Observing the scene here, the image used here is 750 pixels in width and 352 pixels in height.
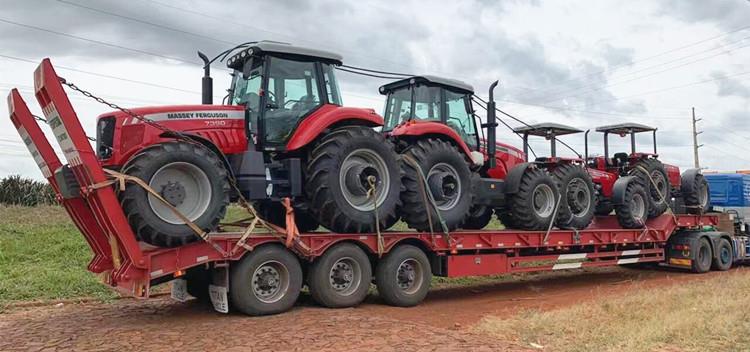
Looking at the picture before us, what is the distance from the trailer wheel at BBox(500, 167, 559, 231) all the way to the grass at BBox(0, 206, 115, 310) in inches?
269

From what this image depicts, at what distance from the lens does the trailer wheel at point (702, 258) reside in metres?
14.8

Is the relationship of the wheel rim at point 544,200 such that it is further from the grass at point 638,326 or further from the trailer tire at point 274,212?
the trailer tire at point 274,212

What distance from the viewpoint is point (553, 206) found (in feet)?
38.5

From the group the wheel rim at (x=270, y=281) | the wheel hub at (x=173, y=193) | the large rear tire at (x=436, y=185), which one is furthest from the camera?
the large rear tire at (x=436, y=185)

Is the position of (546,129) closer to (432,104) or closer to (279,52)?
(432,104)

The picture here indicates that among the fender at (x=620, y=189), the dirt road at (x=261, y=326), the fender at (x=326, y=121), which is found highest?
the fender at (x=326, y=121)

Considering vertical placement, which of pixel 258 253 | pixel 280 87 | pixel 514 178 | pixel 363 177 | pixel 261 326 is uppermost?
pixel 280 87

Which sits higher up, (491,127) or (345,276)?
(491,127)

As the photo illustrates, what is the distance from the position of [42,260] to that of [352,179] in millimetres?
7222

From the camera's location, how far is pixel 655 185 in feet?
45.9

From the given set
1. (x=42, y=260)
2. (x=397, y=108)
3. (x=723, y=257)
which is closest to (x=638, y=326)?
(x=397, y=108)

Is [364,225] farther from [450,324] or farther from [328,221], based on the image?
[450,324]

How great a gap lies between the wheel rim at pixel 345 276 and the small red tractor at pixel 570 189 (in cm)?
454

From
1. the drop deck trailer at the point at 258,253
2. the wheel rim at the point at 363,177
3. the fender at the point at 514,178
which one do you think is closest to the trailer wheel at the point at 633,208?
the drop deck trailer at the point at 258,253
